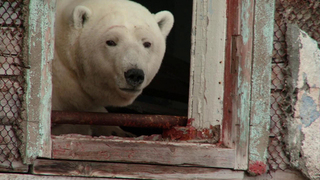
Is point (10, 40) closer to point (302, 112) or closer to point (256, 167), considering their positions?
point (256, 167)

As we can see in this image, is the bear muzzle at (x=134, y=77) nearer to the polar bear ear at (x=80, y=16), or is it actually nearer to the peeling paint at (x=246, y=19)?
the polar bear ear at (x=80, y=16)

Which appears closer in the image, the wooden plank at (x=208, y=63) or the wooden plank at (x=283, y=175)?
the wooden plank at (x=283, y=175)

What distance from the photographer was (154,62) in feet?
12.3

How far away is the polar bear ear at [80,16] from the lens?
138 inches

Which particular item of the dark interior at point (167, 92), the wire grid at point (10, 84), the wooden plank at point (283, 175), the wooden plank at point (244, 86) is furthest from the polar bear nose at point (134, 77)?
the dark interior at point (167, 92)

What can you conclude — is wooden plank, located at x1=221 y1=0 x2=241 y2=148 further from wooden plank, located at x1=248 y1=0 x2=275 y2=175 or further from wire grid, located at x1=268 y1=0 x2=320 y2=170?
wire grid, located at x1=268 y1=0 x2=320 y2=170

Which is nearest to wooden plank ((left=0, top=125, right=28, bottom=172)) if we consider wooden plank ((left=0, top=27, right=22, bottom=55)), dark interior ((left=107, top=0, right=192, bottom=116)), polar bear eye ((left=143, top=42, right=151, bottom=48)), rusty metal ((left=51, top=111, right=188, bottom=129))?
wooden plank ((left=0, top=27, right=22, bottom=55))

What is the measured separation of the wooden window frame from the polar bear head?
2.03 feet

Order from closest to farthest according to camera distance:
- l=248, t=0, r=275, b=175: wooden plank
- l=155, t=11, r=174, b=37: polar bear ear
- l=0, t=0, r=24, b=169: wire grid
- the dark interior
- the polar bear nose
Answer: l=0, t=0, r=24, b=169: wire grid < l=248, t=0, r=275, b=175: wooden plank < the polar bear nose < l=155, t=11, r=174, b=37: polar bear ear < the dark interior

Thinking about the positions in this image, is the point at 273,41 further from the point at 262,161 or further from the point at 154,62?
the point at 154,62

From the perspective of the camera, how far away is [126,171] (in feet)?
8.60

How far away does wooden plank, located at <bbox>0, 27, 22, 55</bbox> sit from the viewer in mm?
2455

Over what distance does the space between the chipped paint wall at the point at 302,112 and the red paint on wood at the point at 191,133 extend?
44cm

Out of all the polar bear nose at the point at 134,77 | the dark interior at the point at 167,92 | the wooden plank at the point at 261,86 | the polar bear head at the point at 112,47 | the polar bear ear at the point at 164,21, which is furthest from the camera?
the dark interior at the point at 167,92
